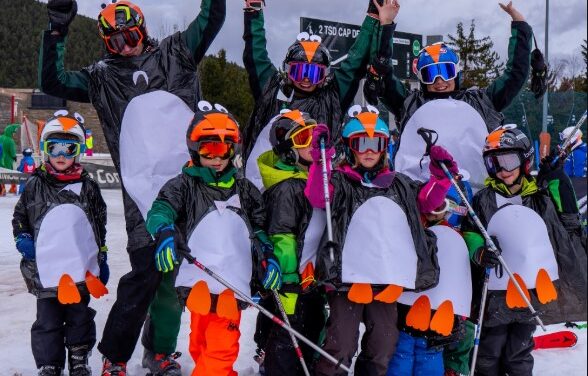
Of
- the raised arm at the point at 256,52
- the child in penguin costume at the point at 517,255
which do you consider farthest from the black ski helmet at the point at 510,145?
the raised arm at the point at 256,52

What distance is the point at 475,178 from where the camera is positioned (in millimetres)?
4363

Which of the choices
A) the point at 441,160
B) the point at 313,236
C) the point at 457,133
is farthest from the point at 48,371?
the point at 457,133

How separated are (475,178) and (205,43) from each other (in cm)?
207

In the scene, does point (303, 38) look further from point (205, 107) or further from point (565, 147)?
point (565, 147)

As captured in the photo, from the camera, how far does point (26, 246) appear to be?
400 centimetres

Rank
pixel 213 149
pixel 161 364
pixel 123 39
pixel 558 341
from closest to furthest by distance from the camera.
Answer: pixel 213 149 → pixel 123 39 → pixel 161 364 → pixel 558 341

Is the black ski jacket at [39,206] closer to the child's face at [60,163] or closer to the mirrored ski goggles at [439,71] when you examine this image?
the child's face at [60,163]

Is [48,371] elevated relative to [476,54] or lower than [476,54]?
lower

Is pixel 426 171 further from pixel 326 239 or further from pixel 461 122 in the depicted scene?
pixel 326 239

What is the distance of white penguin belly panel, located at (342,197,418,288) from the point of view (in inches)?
137

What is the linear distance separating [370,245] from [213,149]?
3.46ft

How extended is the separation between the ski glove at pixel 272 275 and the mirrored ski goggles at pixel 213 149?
2.23 feet

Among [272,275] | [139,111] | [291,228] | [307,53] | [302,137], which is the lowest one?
[272,275]

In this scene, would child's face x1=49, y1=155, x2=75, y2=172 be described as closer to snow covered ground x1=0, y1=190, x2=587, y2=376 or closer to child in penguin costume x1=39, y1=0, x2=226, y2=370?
child in penguin costume x1=39, y1=0, x2=226, y2=370
